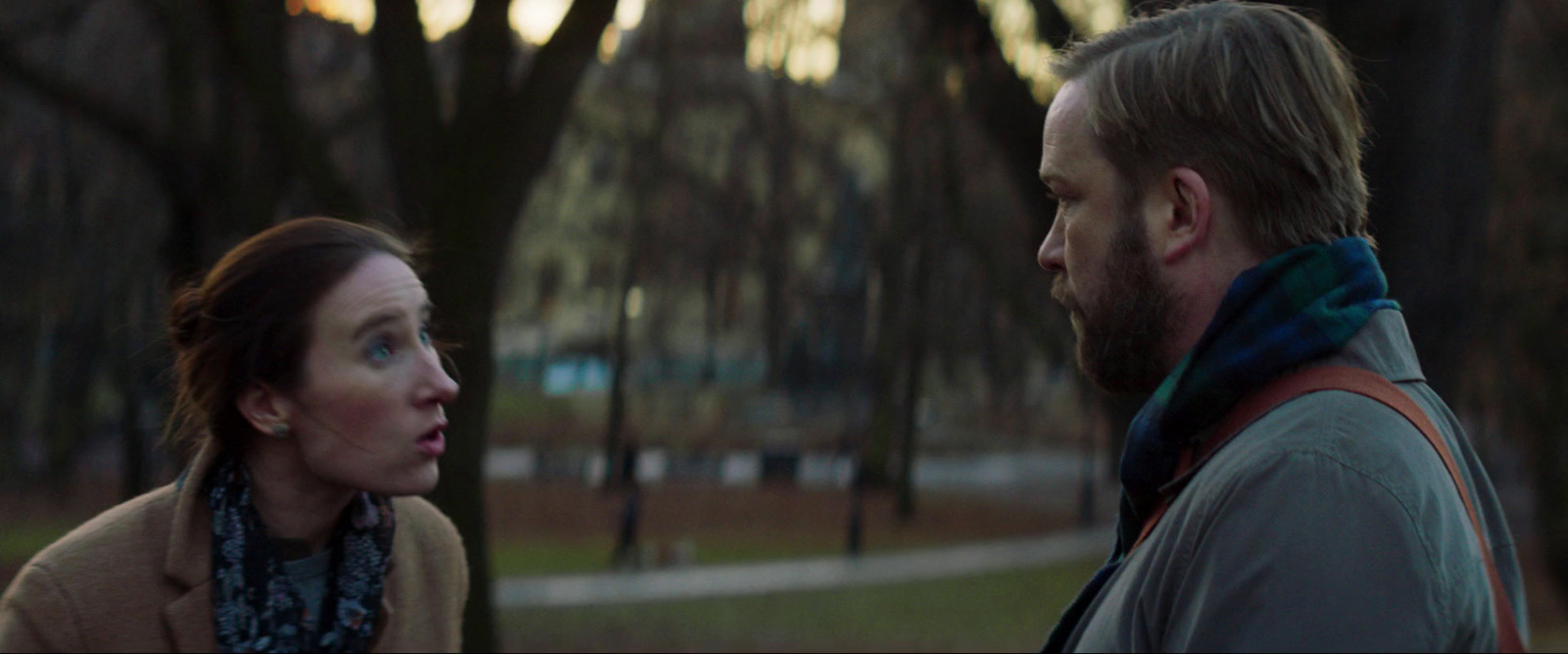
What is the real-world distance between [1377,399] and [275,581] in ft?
6.10

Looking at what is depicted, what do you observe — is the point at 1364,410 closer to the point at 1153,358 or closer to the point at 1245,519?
the point at 1245,519

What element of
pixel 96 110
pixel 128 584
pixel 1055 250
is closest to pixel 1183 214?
pixel 1055 250

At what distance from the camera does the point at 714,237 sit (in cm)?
2492

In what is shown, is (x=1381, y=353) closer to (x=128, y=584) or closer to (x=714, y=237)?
(x=128, y=584)

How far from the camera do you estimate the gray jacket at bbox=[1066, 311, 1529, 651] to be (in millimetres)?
1535

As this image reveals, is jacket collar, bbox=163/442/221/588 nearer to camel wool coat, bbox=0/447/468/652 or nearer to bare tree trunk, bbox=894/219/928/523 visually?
camel wool coat, bbox=0/447/468/652

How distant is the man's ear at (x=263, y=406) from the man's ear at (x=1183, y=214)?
1591 millimetres

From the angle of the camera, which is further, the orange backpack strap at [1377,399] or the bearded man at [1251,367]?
the orange backpack strap at [1377,399]

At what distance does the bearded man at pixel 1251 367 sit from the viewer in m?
1.56

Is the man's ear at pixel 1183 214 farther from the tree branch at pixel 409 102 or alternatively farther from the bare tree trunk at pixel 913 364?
the bare tree trunk at pixel 913 364

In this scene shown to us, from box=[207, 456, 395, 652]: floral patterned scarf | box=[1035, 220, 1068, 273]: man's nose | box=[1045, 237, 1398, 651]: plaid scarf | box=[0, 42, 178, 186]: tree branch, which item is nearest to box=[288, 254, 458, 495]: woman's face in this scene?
box=[207, 456, 395, 652]: floral patterned scarf

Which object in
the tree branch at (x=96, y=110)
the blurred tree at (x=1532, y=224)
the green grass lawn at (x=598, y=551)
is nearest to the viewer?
the tree branch at (x=96, y=110)

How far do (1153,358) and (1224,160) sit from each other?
28 cm

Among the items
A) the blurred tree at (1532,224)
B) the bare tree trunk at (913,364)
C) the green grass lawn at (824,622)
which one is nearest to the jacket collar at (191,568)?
the green grass lawn at (824,622)
